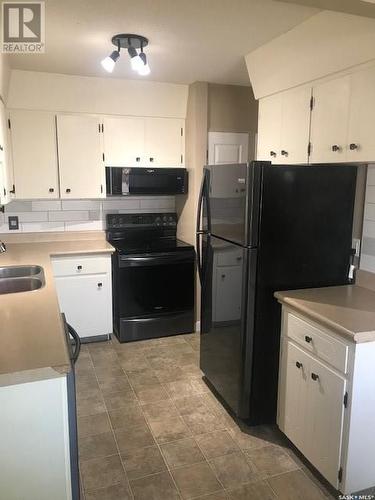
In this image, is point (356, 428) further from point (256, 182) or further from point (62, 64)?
point (62, 64)

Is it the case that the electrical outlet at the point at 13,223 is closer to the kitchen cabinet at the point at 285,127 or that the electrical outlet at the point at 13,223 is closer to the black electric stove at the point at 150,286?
the black electric stove at the point at 150,286

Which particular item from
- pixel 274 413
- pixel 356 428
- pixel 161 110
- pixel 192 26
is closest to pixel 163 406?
pixel 274 413

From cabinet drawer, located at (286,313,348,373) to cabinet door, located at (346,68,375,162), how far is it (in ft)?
2.79

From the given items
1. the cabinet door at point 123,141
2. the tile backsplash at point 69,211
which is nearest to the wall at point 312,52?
the cabinet door at point 123,141

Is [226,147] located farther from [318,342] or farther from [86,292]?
[318,342]

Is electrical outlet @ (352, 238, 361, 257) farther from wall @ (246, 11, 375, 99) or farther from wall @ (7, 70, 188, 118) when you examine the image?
wall @ (7, 70, 188, 118)

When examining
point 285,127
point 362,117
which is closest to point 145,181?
point 285,127

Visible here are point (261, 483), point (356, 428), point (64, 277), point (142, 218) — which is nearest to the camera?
point (356, 428)

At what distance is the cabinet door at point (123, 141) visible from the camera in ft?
11.9

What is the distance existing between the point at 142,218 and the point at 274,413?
2353 millimetres

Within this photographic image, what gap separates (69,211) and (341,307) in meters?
2.76

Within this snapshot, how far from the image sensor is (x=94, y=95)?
3494mm

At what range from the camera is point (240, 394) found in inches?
93.5
